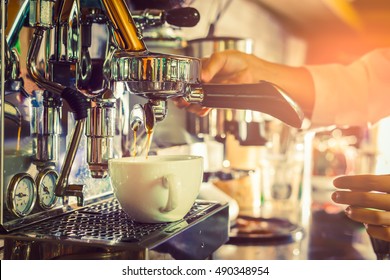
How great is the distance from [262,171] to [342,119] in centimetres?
20

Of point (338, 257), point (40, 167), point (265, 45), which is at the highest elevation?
point (265, 45)

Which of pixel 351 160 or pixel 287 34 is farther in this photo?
pixel 287 34

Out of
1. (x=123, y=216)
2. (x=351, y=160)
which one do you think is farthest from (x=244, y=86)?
(x=351, y=160)

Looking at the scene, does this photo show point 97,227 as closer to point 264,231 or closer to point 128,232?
point 128,232

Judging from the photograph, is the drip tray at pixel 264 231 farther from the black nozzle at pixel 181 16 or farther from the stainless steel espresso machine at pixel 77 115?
the black nozzle at pixel 181 16

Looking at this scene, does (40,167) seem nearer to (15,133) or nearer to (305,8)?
(15,133)

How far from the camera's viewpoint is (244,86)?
1.84 feet

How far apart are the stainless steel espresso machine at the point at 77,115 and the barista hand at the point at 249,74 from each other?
0.15 metres

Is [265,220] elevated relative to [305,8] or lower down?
lower down

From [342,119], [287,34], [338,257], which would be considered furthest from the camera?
[287,34]

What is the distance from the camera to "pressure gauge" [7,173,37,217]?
0.50 metres

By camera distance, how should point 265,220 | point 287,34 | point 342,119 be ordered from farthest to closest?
point 287,34 < point 342,119 < point 265,220

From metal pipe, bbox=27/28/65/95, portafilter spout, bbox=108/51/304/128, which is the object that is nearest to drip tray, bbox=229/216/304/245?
portafilter spout, bbox=108/51/304/128

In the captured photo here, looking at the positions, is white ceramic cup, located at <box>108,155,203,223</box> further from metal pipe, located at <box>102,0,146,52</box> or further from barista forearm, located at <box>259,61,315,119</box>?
barista forearm, located at <box>259,61,315,119</box>
